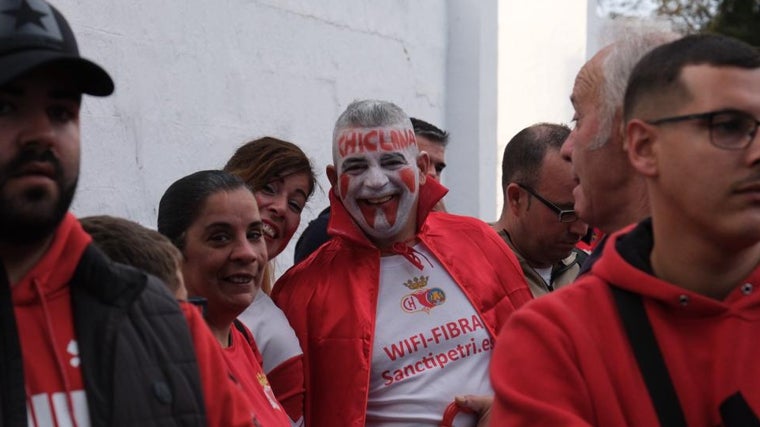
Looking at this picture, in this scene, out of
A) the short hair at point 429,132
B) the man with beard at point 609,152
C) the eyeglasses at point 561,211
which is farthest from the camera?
the short hair at point 429,132

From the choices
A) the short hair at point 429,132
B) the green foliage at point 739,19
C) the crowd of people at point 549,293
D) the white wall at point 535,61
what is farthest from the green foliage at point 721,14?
the crowd of people at point 549,293

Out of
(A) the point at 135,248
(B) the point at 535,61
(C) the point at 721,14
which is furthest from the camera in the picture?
(C) the point at 721,14

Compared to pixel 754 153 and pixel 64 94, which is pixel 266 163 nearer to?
pixel 64 94

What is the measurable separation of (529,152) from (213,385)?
249 cm

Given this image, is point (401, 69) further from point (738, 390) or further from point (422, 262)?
point (738, 390)

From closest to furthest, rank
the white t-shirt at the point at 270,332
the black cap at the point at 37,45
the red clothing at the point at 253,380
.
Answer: the black cap at the point at 37,45
the red clothing at the point at 253,380
the white t-shirt at the point at 270,332

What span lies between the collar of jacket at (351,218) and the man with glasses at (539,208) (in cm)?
59

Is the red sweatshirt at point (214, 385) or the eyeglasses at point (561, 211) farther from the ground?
the red sweatshirt at point (214, 385)

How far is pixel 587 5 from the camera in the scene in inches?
319

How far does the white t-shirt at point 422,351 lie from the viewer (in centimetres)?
377

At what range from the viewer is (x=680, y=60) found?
90.8 inches

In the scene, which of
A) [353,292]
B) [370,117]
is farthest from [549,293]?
[370,117]

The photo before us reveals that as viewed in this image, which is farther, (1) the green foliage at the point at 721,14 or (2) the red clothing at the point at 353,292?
(1) the green foliage at the point at 721,14

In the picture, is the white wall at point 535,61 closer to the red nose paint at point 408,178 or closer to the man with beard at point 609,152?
the red nose paint at point 408,178
